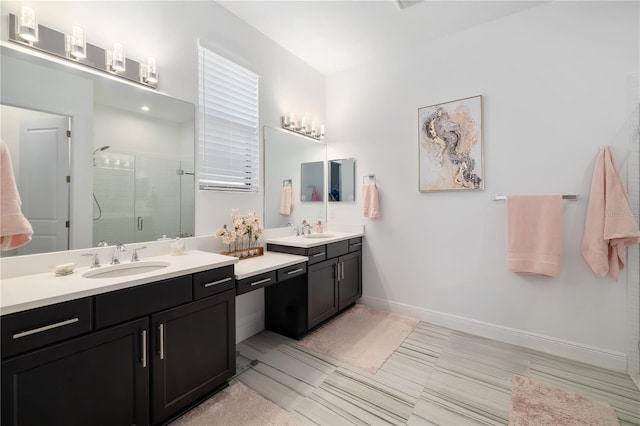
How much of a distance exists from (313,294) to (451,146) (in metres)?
1.98

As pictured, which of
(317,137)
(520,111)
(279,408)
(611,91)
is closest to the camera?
(279,408)

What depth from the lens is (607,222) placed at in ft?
6.33

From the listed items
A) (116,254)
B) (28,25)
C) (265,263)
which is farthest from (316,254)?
(28,25)

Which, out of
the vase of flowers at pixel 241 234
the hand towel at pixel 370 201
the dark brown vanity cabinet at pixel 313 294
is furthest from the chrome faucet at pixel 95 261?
the hand towel at pixel 370 201

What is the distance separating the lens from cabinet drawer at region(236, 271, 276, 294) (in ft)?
6.05

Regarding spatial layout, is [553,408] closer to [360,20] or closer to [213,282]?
[213,282]

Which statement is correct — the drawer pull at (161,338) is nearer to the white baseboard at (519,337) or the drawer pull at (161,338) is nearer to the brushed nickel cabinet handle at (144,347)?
the brushed nickel cabinet handle at (144,347)

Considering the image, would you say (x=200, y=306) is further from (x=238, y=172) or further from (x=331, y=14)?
(x=331, y=14)

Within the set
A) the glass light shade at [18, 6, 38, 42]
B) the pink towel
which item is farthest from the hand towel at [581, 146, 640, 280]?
the glass light shade at [18, 6, 38, 42]

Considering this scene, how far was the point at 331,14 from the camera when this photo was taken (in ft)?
7.77

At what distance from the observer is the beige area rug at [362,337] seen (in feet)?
7.20

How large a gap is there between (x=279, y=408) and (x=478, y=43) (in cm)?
343

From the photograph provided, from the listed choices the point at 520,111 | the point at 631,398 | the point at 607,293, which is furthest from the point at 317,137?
the point at 631,398

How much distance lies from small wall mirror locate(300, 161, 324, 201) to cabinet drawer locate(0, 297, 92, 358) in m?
2.27
